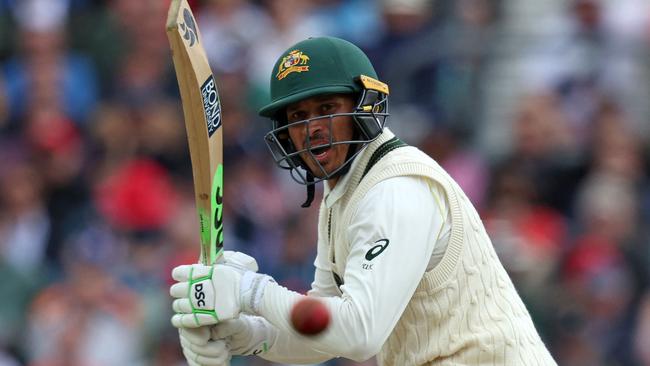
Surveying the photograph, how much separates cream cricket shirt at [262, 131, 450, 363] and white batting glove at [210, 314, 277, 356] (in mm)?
274

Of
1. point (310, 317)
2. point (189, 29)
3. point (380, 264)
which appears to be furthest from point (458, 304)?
point (189, 29)

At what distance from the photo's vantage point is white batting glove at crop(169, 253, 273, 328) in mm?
3764

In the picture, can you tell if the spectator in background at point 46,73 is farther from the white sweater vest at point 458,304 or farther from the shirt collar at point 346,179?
the white sweater vest at point 458,304

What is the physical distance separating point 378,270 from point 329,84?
61cm

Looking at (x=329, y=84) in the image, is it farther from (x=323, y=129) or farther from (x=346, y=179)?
(x=346, y=179)

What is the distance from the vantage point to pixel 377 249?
3611mm

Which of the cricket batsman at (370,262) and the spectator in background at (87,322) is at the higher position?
the cricket batsman at (370,262)

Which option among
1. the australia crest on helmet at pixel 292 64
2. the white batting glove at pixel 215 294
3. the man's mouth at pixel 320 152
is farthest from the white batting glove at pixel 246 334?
the australia crest on helmet at pixel 292 64

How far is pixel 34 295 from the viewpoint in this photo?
7145mm

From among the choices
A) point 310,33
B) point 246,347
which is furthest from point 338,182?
point 310,33

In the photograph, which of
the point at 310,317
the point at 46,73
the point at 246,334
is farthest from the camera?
the point at 46,73

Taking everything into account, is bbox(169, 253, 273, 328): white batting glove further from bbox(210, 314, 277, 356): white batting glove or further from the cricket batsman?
bbox(210, 314, 277, 356): white batting glove

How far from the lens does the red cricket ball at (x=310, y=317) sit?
349 cm

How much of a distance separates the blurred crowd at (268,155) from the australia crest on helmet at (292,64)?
2.92 meters
